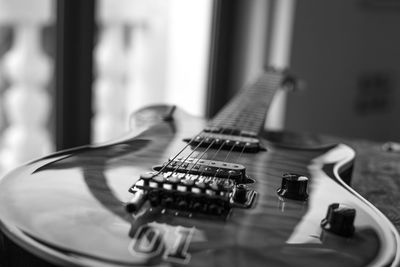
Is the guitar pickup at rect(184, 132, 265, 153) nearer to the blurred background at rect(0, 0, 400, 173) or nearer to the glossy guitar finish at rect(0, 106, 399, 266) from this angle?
the glossy guitar finish at rect(0, 106, 399, 266)

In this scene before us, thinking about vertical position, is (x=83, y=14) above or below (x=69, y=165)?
above

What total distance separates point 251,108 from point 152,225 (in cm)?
58

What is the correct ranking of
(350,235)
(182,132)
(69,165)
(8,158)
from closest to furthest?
(350,235), (69,165), (182,132), (8,158)

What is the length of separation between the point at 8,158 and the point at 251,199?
3.22 feet

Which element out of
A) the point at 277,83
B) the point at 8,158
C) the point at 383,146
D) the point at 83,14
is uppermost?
the point at 83,14

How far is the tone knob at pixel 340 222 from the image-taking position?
50cm

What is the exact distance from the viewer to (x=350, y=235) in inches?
19.6

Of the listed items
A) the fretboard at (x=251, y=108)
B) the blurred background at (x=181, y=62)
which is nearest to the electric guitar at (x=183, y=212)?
the fretboard at (x=251, y=108)

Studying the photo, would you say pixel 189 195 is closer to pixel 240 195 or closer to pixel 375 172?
pixel 240 195

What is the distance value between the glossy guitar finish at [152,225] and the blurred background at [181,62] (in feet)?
1.95

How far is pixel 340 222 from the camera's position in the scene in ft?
1.63

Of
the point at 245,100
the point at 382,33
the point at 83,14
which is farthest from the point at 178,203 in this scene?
the point at 382,33

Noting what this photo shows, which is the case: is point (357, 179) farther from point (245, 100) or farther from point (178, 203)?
point (178, 203)

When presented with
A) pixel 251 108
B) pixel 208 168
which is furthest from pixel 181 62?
pixel 208 168
